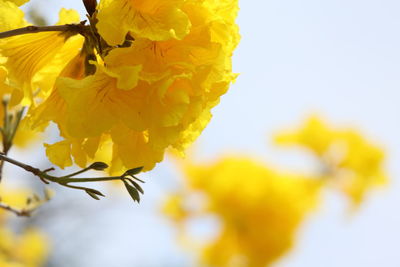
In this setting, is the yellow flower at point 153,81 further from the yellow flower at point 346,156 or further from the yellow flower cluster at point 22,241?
the yellow flower at point 346,156

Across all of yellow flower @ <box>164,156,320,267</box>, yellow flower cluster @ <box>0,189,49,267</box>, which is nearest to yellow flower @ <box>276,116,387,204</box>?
yellow flower @ <box>164,156,320,267</box>

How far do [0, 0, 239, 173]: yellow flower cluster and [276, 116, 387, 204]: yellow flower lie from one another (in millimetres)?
4307

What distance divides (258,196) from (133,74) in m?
3.40

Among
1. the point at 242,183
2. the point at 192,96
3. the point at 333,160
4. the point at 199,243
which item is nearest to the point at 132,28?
the point at 192,96

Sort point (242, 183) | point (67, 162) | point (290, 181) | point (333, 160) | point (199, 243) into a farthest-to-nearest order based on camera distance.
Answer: point (333, 160)
point (199, 243)
point (290, 181)
point (242, 183)
point (67, 162)

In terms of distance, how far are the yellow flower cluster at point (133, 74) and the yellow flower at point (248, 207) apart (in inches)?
124

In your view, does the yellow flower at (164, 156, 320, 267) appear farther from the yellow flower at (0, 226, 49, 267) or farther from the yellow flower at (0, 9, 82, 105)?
the yellow flower at (0, 9, 82, 105)

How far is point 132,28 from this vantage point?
40.3 inches

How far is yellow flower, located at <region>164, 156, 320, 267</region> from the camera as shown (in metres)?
4.29

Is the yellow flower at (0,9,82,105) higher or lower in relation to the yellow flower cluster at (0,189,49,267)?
lower

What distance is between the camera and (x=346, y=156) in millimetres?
5359

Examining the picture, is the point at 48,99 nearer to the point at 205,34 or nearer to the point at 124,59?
the point at 124,59

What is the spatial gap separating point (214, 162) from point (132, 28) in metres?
3.82

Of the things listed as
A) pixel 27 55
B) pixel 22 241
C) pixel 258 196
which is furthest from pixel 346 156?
pixel 27 55
